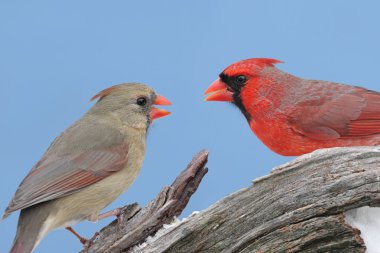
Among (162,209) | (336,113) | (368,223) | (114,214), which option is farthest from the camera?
(336,113)

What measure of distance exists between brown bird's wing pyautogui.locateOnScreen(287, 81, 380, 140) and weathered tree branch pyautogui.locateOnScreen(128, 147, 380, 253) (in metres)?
0.60

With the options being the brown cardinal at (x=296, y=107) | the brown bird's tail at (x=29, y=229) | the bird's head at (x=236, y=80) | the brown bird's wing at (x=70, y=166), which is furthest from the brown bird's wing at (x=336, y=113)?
the brown bird's tail at (x=29, y=229)

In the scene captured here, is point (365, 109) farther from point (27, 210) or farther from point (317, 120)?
point (27, 210)

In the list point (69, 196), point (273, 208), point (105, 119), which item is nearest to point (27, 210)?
point (69, 196)

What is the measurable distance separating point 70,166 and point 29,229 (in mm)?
436

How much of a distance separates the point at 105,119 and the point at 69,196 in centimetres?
67

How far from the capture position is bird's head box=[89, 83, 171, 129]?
3.64 metres

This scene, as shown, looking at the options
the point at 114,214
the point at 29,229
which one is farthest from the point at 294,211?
the point at 29,229

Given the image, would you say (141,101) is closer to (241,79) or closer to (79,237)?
(241,79)

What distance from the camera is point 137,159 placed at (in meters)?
3.47

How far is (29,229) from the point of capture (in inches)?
115

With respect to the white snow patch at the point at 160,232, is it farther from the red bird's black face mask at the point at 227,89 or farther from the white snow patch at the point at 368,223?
the red bird's black face mask at the point at 227,89

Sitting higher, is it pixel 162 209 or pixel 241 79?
pixel 241 79

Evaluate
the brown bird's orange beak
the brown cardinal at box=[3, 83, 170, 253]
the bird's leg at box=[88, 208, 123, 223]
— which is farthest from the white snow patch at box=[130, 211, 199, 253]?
the brown bird's orange beak
